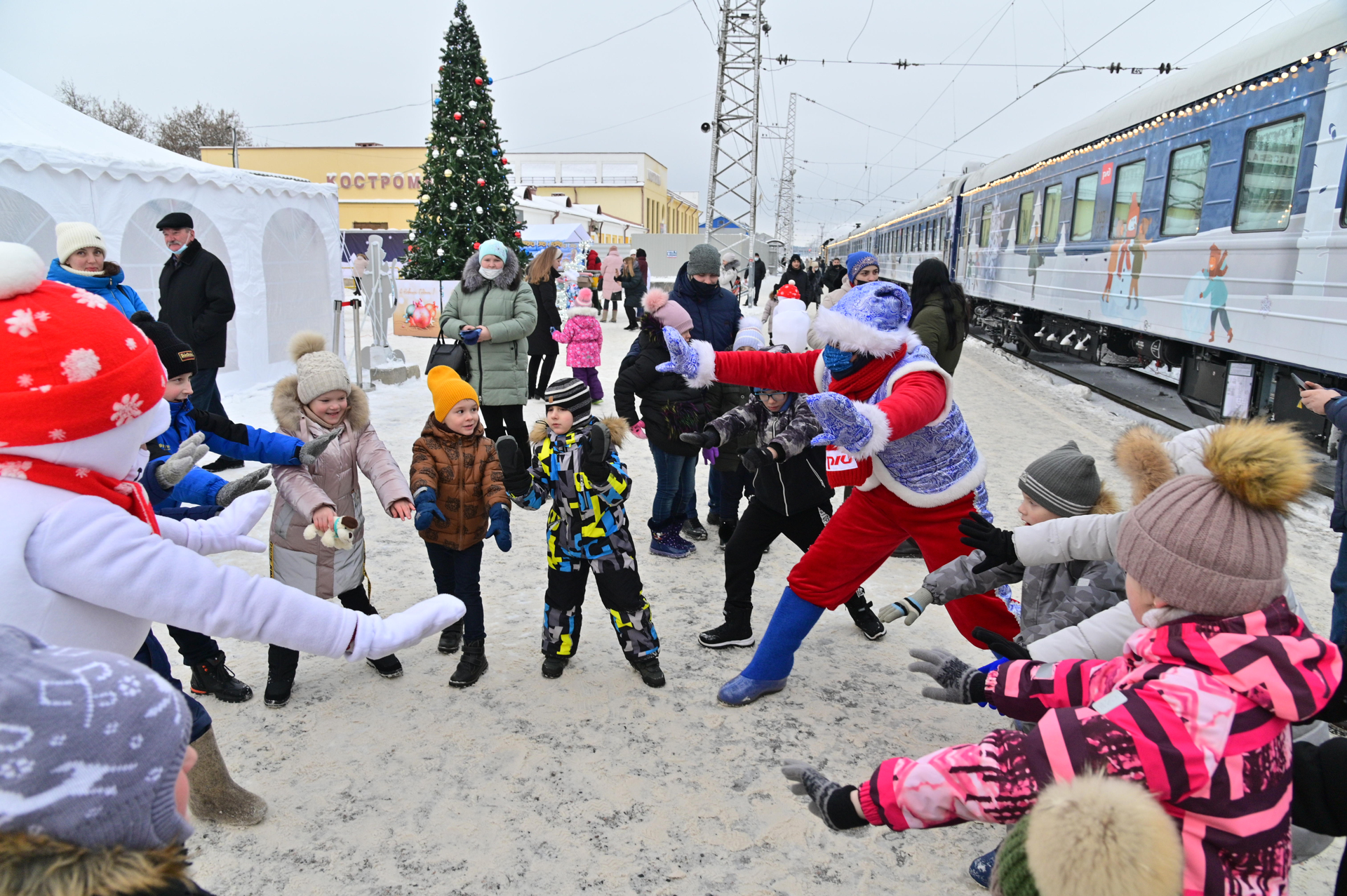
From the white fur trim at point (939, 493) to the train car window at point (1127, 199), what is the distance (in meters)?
7.62

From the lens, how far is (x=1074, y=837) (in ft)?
3.49

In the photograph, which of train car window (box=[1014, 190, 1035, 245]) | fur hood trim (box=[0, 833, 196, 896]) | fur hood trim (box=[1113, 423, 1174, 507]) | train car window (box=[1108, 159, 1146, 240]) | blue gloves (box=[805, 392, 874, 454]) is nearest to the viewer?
fur hood trim (box=[0, 833, 196, 896])

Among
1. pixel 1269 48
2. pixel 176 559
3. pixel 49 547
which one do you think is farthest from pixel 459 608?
pixel 1269 48

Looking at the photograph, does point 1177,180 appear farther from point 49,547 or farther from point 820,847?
point 49,547

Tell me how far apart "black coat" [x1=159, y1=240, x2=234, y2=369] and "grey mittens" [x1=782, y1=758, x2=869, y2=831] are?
5748 millimetres

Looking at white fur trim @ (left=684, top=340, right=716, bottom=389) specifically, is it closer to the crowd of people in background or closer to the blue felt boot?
the crowd of people in background

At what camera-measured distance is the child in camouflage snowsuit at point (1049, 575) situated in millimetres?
2232

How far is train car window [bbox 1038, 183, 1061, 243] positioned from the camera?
11.4m

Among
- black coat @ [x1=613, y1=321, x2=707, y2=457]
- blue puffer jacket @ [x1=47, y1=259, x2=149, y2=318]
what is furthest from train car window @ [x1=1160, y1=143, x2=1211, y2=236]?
blue puffer jacket @ [x1=47, y1=259, x2=149, y2=318]

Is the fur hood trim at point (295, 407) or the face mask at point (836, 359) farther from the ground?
the face mask at point (836, 359)

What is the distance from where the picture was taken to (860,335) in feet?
9.23

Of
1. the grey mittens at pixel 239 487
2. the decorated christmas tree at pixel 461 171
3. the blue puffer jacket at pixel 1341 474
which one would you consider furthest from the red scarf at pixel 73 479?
the decorated christmas tree at pixel 461 171

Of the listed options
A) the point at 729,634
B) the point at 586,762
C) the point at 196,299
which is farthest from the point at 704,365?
the point at 196,299

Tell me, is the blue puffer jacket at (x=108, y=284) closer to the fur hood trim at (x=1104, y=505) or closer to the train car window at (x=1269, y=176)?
the fur hood trim at (x=1104, y=505)
